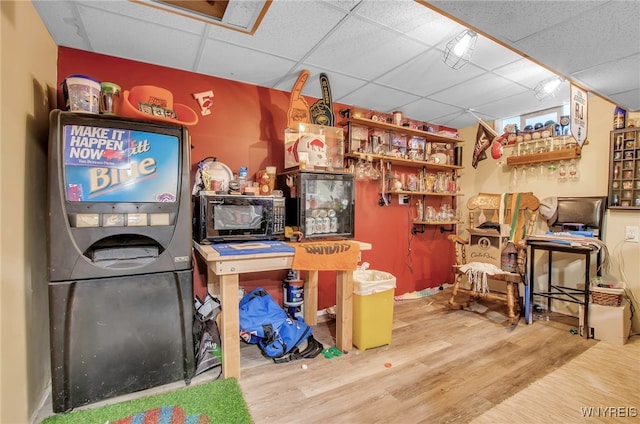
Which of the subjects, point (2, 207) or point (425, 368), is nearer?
point (2, 207)

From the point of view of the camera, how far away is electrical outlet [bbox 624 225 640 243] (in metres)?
2.83

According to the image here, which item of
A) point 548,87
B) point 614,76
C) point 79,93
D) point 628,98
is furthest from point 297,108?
point 548,87

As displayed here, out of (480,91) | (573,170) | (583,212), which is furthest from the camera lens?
(573,170)

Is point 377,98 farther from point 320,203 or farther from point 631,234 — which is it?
point 631,234

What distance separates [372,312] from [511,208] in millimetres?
2307

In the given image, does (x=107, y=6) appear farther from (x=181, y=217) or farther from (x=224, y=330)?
(x=224, y=330)

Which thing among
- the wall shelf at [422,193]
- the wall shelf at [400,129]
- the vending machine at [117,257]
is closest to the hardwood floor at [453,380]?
the vending machine at [117,257]

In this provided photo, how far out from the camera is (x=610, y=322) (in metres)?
2.64

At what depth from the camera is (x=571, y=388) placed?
1.99 metres

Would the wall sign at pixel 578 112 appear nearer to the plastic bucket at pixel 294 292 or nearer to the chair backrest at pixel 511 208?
the chair backrest at pixel 511 208

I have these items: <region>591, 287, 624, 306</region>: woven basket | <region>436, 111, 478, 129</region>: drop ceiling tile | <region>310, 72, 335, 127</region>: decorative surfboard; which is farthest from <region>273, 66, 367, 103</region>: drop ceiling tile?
<region>591, 287, 624, 306</region>: woven basket

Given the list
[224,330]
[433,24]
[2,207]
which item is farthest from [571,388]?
[2,207]

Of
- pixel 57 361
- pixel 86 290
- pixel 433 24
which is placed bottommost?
pixel 57 361

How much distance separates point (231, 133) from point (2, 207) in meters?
1.68
